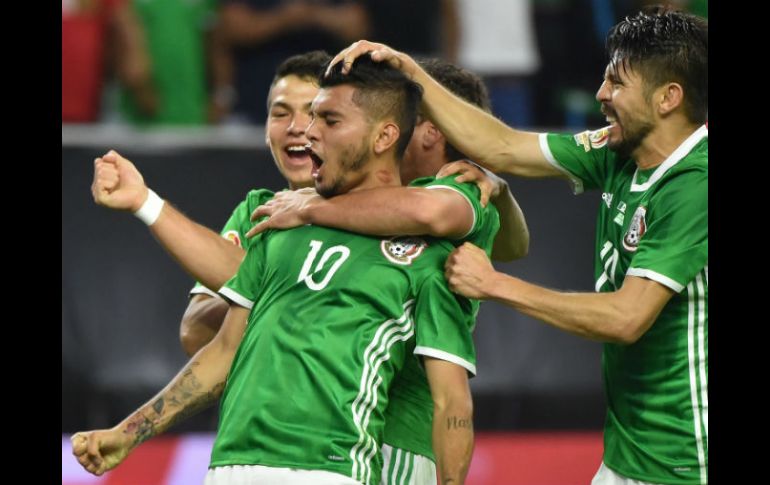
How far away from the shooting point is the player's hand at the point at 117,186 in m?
4.16

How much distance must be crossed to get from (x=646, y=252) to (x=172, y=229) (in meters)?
1.54

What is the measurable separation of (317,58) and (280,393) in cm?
192

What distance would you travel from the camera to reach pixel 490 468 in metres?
6.86

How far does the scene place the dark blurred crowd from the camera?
27.8ft

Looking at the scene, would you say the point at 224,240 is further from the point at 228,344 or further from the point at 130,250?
the point at 130,250

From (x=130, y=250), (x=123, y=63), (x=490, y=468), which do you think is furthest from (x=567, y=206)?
(x=123, y=63)

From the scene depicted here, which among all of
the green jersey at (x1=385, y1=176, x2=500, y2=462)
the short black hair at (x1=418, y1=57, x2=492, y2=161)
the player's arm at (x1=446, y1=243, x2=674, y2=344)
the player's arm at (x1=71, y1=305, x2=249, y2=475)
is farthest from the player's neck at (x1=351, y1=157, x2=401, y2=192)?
the short black hair at (x1=418, y1=57, x2=492, y2=161)

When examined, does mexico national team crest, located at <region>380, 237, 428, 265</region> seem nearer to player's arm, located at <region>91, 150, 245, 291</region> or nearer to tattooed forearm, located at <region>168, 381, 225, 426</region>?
tattooed forearm, located at <region>168, 381, 225, 426</region>

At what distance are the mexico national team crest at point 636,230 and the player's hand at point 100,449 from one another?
1.68 meters

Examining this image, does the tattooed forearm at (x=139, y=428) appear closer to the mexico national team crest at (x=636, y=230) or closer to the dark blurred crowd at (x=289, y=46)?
the mexico national team crest at (x=636, y=230)

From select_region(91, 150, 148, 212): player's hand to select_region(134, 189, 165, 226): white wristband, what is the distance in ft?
0.06

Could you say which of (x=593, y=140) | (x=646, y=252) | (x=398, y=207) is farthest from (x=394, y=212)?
(x=593, y=140)

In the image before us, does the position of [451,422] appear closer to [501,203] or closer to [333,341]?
[333,341]

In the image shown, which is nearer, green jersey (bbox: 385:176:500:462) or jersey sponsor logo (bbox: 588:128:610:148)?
green jersey (bbox: 385:176:500:462)
